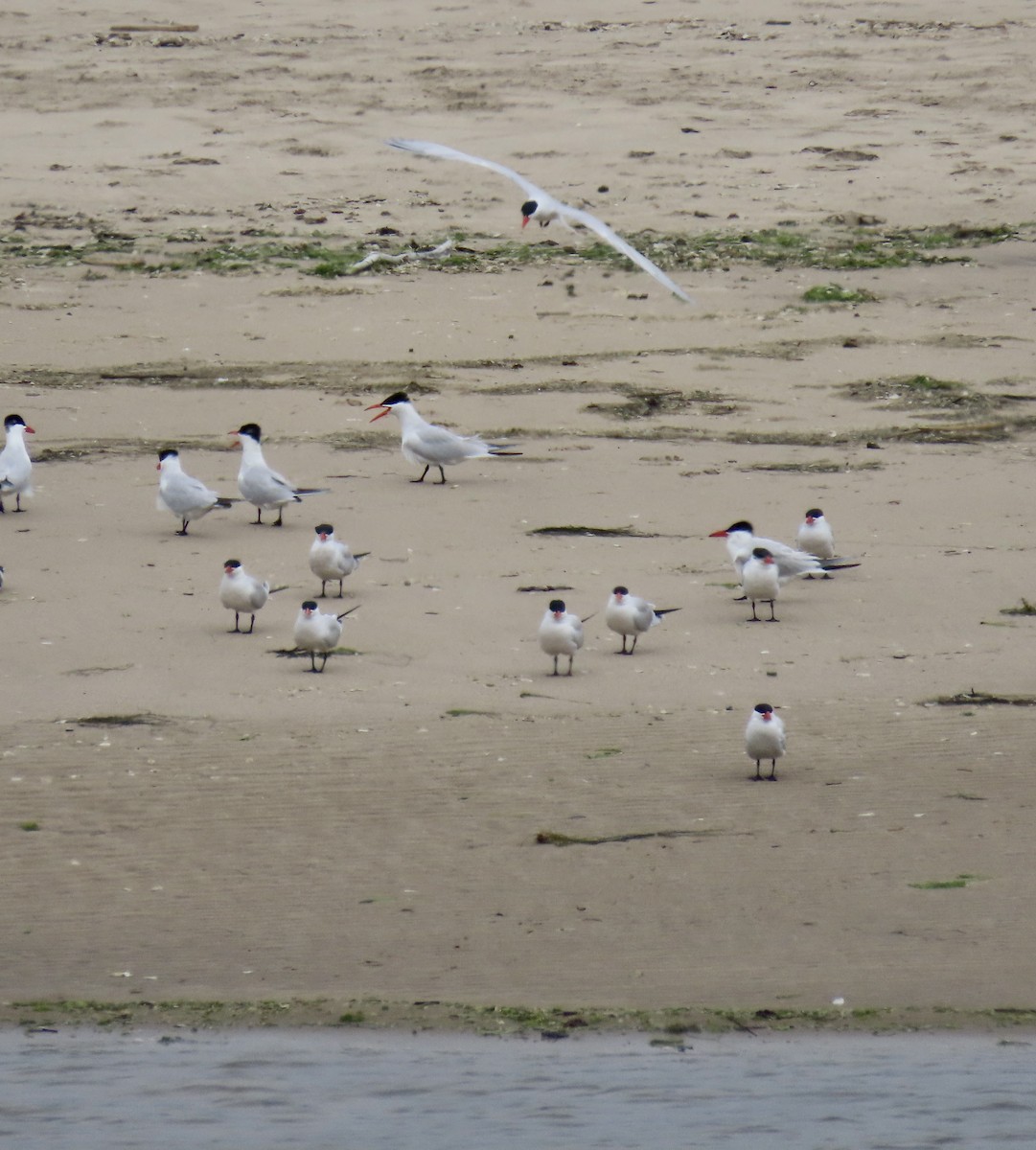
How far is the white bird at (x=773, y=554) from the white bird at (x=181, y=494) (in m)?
2.91

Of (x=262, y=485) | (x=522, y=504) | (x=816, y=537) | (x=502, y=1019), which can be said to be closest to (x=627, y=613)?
(x=816, y=537)

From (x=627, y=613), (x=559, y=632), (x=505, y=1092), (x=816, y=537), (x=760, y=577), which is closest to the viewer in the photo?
(x=505, y=1092)

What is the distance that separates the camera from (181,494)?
12.1 m

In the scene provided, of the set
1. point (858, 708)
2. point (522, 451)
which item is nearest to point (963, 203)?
point (522, 451)

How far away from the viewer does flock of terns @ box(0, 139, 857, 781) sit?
9805 mm

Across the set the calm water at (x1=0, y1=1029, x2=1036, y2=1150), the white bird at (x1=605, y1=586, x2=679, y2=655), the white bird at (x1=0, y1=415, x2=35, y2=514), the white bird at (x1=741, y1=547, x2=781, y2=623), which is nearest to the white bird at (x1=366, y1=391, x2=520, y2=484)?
the white bird at (x1=0, y1=415, x2=35, y2=514)

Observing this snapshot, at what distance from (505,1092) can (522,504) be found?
21.2 ft

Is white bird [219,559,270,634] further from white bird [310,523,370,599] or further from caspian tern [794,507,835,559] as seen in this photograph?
caspian tern [794,507,835,559]

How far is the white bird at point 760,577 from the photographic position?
34.8 ft

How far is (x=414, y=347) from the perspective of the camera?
16.0 meters

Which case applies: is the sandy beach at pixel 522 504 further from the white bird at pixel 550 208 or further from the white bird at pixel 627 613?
the white bird at pixel 550 208

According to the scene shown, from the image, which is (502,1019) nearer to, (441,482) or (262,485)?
(262,485)

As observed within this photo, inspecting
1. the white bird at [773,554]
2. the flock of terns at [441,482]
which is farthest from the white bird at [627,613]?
the white bird at [773,554]

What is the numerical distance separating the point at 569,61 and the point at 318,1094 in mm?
A: 17729
